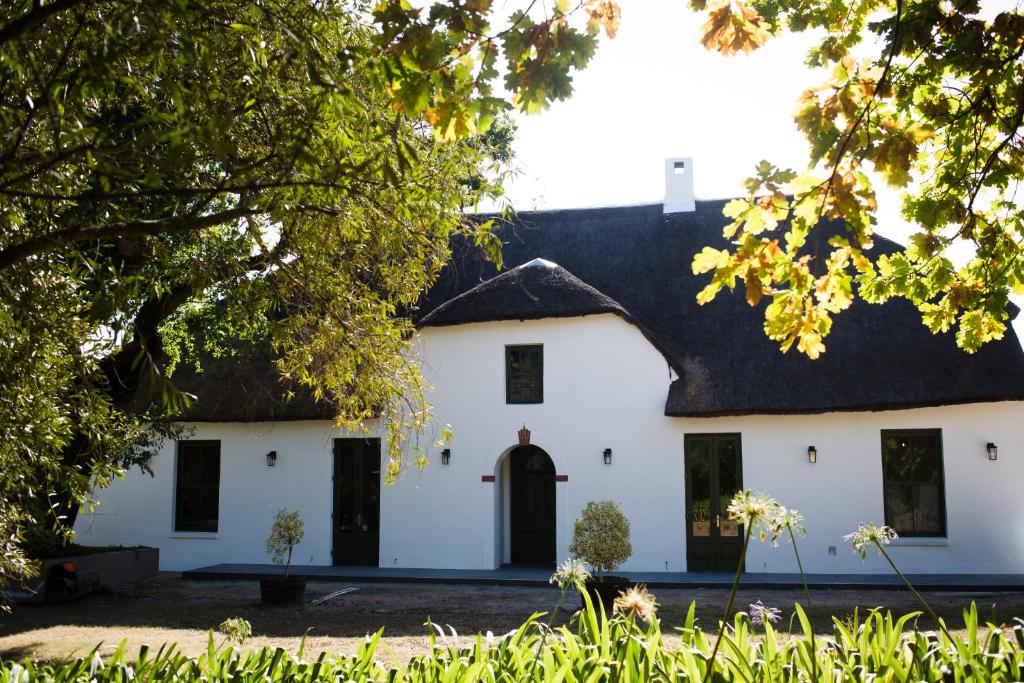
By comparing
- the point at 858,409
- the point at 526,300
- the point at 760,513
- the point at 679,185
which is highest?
the point at 679,185

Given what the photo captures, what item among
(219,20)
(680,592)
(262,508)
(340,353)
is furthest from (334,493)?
(219,20)

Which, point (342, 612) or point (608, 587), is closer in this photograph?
point (608, 587)

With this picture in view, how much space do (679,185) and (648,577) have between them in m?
9.23

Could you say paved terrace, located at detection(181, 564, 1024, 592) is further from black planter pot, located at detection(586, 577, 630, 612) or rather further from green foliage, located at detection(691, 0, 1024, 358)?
green foliage, located at detection(691, 0, 1024, 358)

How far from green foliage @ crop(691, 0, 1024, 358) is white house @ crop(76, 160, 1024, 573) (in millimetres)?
10273

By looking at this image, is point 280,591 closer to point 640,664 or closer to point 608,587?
point 608,587

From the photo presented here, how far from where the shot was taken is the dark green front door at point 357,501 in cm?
1759

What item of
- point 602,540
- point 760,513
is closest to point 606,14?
point 760,513

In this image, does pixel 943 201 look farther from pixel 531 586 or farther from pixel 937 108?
pixel 531 586

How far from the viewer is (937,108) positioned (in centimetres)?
482

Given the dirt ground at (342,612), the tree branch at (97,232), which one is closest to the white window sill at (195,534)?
the dirt ground at (342,612)

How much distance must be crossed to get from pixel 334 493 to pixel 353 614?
5.79 meters

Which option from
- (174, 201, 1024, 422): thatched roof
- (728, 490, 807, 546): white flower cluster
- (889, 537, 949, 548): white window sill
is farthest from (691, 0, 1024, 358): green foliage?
(889, 537, 949, 548): white window sill

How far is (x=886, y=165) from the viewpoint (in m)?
3.99
